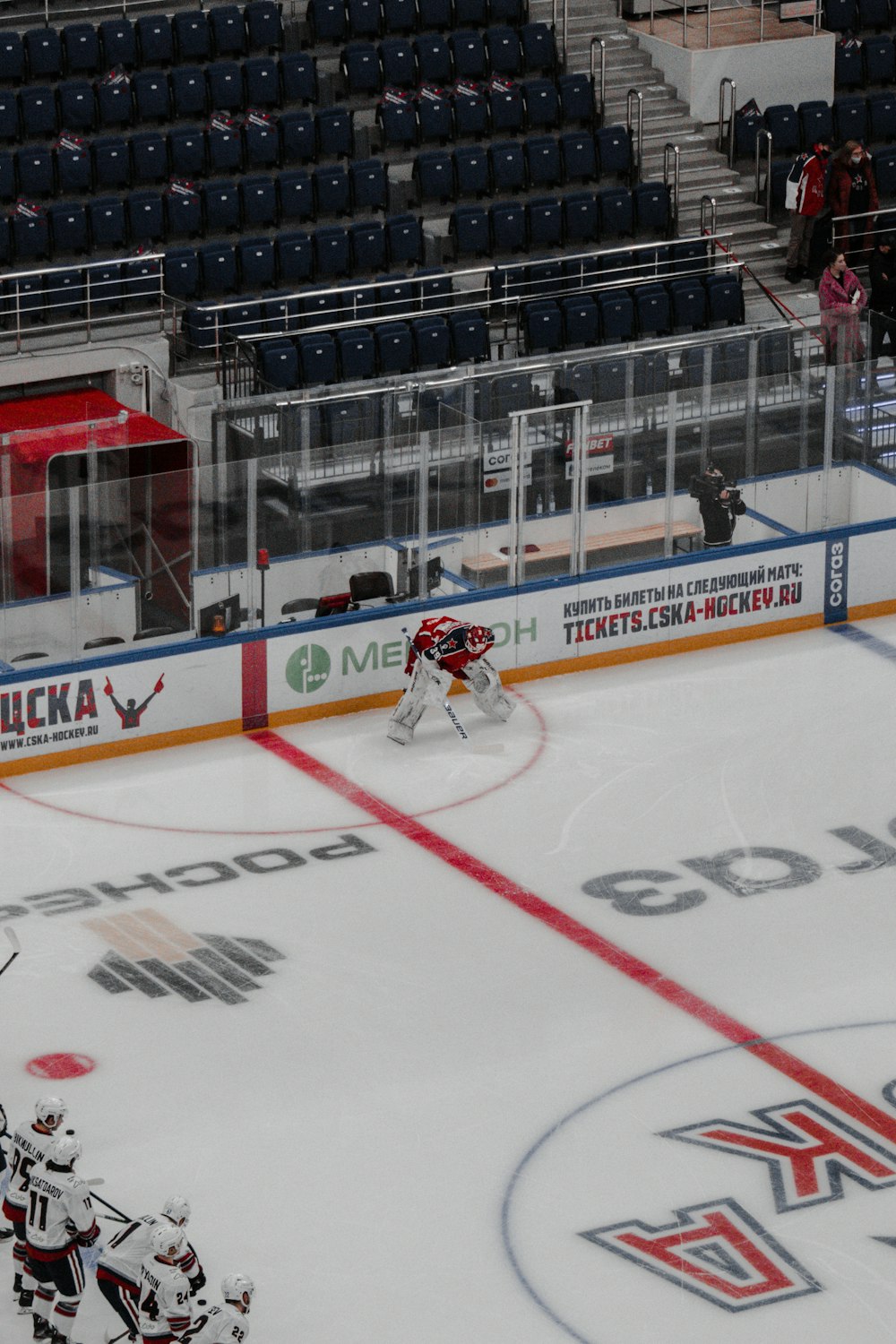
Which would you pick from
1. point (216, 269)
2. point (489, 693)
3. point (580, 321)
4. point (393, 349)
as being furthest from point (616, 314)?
point (489, 693)

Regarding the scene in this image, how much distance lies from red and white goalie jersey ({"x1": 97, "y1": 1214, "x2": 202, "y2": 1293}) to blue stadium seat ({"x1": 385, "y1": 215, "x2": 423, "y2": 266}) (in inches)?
503

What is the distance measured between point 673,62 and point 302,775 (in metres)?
10.6

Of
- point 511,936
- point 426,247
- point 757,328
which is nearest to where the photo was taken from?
point 511,936

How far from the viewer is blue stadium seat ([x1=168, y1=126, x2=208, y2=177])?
2052cm

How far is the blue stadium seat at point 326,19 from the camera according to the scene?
21.9m

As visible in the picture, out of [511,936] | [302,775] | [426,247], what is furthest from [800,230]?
[511,936]

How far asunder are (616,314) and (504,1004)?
9342 millimetres

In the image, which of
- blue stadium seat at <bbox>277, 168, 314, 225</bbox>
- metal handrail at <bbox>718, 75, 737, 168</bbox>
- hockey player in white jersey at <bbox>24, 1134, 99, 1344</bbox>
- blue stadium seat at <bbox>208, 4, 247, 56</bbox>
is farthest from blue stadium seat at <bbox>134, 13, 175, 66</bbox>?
hockey player in white jersey at <bbox>24, 1134, 99, 1344</bbox>

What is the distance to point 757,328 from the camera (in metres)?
17.8

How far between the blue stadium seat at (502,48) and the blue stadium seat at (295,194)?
2723mm

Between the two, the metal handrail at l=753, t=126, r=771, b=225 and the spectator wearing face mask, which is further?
the metal handrail at l=753, t=126, r=771, b=225

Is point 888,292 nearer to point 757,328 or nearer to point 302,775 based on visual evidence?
point 757,328

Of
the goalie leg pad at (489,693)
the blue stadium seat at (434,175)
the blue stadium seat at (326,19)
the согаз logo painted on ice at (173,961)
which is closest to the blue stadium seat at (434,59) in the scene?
the blue stadium seat at (326,19)

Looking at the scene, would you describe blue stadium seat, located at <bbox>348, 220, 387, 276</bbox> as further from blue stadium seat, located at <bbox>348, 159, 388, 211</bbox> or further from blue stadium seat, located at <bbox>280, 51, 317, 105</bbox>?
blue stadium seat, located at <bbox>280, 51, 317, 105</bbox>
